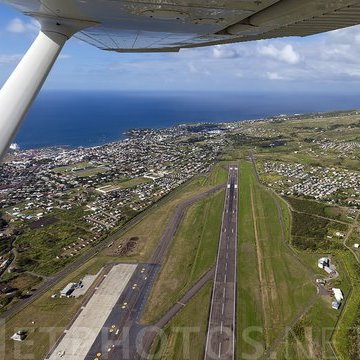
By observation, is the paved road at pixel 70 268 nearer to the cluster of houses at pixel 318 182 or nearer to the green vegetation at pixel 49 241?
the green vegetation at pixel 49 241

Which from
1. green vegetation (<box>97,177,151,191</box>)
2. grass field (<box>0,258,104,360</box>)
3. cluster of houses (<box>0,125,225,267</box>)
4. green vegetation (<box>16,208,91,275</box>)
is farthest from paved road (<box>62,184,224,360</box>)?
green vegetation (<box>97,177,151,191</box>)

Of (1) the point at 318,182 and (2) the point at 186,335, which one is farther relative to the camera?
(1) the point at 318,182

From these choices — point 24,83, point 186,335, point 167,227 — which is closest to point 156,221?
point 167,227

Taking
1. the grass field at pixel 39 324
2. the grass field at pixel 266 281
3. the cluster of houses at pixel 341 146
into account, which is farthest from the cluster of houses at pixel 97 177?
the cluster of houses at pixel 341 146

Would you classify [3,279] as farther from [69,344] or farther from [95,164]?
[95,164]

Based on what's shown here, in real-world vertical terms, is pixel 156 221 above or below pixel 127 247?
above

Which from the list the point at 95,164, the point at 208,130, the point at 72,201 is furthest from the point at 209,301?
the point at 208,130

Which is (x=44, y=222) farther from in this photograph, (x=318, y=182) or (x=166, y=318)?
(x=318, y=182)
